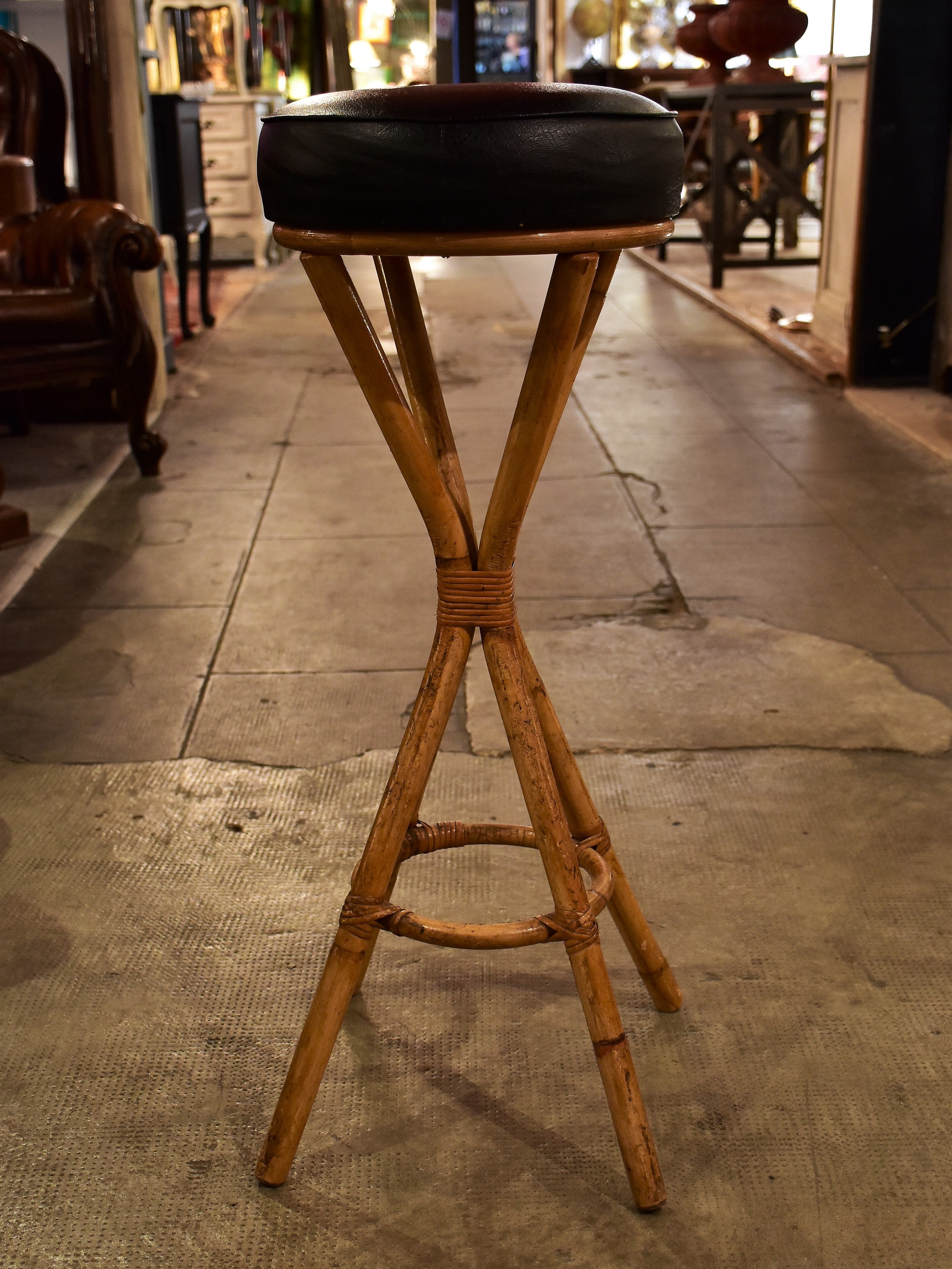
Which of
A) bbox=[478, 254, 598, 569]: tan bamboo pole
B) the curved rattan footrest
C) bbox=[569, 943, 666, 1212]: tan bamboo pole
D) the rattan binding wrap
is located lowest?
bbox=[569, 943, 666, 1212]: tan bamboo pole

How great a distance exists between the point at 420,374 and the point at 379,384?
0.11 m

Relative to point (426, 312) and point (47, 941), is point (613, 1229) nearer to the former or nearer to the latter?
point (47, 941)

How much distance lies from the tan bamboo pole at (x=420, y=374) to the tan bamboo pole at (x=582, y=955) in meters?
0.16

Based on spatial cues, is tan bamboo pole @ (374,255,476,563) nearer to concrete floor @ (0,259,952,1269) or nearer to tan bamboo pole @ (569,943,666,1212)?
tan bamboo pole @ (569,943,666,1212)

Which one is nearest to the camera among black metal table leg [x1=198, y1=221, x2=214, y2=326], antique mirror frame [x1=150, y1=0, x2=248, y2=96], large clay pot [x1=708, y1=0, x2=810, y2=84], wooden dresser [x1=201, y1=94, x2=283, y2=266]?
black metal table leg [x1=198, y1=221, x2=214, y2=326]

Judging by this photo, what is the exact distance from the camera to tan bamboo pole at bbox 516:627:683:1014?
1.21 m

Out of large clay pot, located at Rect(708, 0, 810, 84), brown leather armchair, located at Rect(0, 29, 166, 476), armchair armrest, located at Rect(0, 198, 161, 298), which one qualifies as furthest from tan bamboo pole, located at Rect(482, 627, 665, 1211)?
large clay pot, located at Rect(708, 0, 810, 84)

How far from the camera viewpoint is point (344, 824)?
178 cm

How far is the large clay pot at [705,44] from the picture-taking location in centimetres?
752

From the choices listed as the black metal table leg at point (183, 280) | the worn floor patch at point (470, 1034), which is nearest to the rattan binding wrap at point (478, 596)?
the worn floor patch at point (470, 1034)

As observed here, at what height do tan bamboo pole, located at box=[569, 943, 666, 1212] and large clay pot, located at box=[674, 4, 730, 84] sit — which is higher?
large clay pot, located at box=[674, 4, 730, 84]

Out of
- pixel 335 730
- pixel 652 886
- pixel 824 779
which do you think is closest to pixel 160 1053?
pixel 652 886

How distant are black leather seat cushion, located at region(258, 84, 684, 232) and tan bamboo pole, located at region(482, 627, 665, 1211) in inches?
15.6

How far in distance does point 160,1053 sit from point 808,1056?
27.0 inches
